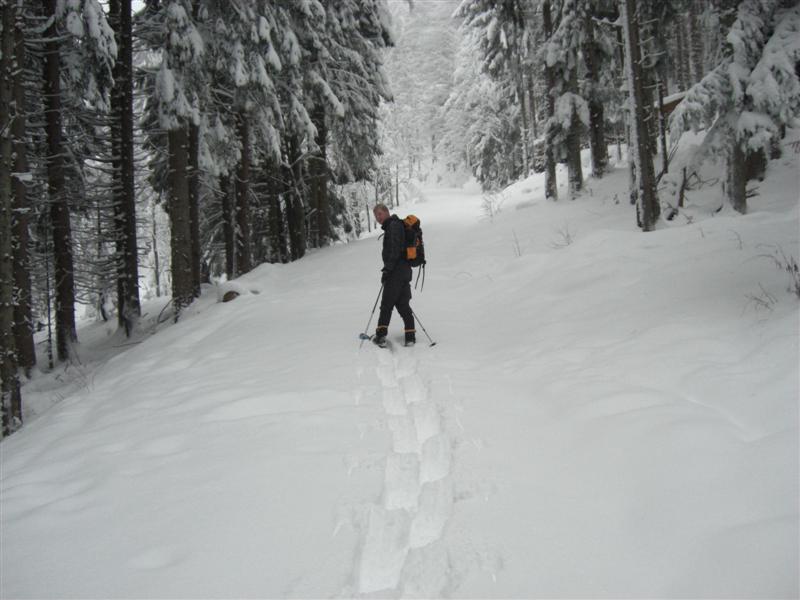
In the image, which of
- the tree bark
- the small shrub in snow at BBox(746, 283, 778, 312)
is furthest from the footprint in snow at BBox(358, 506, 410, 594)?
the tree bark

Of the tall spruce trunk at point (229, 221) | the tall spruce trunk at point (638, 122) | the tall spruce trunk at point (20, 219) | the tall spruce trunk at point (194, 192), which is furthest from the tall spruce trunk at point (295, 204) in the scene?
the tall spruce trunk at point (638, 122)

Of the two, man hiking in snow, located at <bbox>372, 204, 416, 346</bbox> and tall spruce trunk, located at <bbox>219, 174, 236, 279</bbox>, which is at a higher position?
tall spruce trunk, located at <bbox>219, 174, 236, 279</bbox>

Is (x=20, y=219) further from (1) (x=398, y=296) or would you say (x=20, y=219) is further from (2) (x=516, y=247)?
(2) (x=516, y=247)

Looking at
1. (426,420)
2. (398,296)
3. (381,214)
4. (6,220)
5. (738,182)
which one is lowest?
(426,420)

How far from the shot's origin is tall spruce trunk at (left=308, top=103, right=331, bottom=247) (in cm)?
1708

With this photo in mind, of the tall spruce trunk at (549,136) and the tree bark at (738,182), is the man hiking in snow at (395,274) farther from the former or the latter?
the tall spruce trunk at (549,136)

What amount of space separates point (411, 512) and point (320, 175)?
1552 cm

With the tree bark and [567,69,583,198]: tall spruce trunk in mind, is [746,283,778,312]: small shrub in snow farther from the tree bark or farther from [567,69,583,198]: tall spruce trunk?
[567,69,583,198]: tall spruce trunk

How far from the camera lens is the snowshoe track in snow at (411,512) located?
258cm

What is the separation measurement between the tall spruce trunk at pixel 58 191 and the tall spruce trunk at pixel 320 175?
7421 mm

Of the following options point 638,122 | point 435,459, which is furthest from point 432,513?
point 638,122

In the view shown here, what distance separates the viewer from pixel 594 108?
693 inches

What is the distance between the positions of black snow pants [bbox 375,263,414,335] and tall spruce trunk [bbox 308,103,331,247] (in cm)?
1052

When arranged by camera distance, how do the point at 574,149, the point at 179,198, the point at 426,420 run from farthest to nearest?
the point at 574,149
the point at 179,198
the point at 426,420
